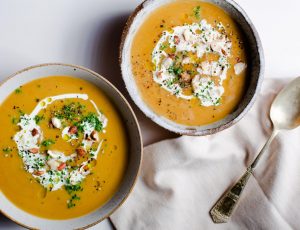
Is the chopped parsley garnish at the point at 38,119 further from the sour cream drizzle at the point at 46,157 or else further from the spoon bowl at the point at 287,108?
the spoon bowl at the point at 287,108

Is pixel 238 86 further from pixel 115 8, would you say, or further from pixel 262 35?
pixel 115 8

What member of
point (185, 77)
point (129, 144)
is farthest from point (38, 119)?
point (185, 77)

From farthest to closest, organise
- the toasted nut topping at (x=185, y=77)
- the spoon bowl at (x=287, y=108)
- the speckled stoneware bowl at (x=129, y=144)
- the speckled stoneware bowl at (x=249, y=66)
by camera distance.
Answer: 1. the spoon bowl at (x=287, y=108)
2. the toasted nut topping at (x=185, y=77)
3. the speckled stoneware bowl at (x=249, y=66)
4. the speckled stoneware bowl at (x=129, y=144)

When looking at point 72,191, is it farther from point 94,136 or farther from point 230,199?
point 230,199

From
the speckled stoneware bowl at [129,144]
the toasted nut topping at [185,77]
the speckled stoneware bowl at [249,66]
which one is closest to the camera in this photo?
the speckled stoneware bowl at [129,144]

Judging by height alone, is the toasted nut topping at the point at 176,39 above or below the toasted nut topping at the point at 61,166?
above

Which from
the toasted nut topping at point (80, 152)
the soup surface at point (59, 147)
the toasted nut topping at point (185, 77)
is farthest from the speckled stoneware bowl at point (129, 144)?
the toasted nut topping at point (185, 77)

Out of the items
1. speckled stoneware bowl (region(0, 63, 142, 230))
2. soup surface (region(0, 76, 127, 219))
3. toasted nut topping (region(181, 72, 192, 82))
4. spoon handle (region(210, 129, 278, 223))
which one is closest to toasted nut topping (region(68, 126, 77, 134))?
soup surface (region(0, 76, 127, 219))
